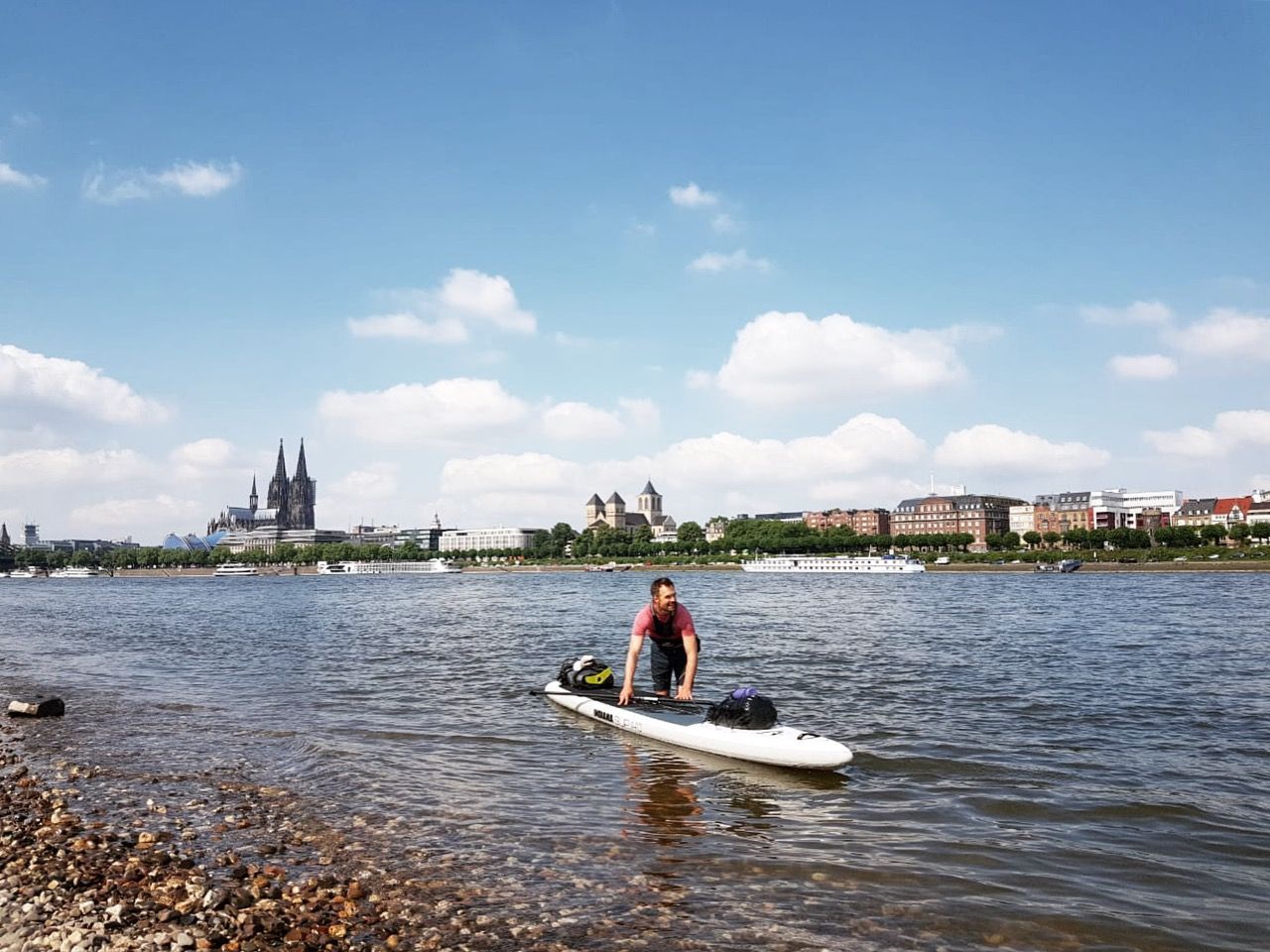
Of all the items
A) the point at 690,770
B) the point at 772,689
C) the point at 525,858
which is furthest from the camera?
the point at 772,689

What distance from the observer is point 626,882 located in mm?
9453

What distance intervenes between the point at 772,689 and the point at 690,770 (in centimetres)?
986

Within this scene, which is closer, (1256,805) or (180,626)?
(1256,805)

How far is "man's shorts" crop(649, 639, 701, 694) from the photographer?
669 inches

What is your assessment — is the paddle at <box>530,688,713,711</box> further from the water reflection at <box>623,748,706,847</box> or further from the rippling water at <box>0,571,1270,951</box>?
the water reflection at <box>623,748,706,847</box>

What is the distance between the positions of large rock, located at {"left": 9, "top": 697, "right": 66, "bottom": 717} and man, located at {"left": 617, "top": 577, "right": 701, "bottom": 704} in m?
13.4

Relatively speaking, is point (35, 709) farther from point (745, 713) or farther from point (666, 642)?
point (745, 713)

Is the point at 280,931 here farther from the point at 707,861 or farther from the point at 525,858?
the point at 707,861

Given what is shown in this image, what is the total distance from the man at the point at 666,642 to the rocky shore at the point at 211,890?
6322mm

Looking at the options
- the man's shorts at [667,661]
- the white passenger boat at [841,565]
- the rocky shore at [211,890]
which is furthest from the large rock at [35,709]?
the white passenger boat at [841,565]

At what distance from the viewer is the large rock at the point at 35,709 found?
20.6 metres

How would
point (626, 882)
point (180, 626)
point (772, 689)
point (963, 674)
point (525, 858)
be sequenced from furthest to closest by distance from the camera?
1. point (180, 626)
2. point (963, 674)
3. point (772, 689)
4. point (525, 858)
5. point (626, 882)

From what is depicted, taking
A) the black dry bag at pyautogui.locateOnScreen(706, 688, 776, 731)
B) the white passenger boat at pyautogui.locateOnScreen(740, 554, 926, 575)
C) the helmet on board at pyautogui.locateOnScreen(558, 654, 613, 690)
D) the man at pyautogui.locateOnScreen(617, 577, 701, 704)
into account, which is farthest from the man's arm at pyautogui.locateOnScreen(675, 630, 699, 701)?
the white passenger boat at pyautogui.locateOnScreen(740, 554, 926, 575)

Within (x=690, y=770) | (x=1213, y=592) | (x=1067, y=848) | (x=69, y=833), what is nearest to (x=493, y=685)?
(x=690, y=770)
